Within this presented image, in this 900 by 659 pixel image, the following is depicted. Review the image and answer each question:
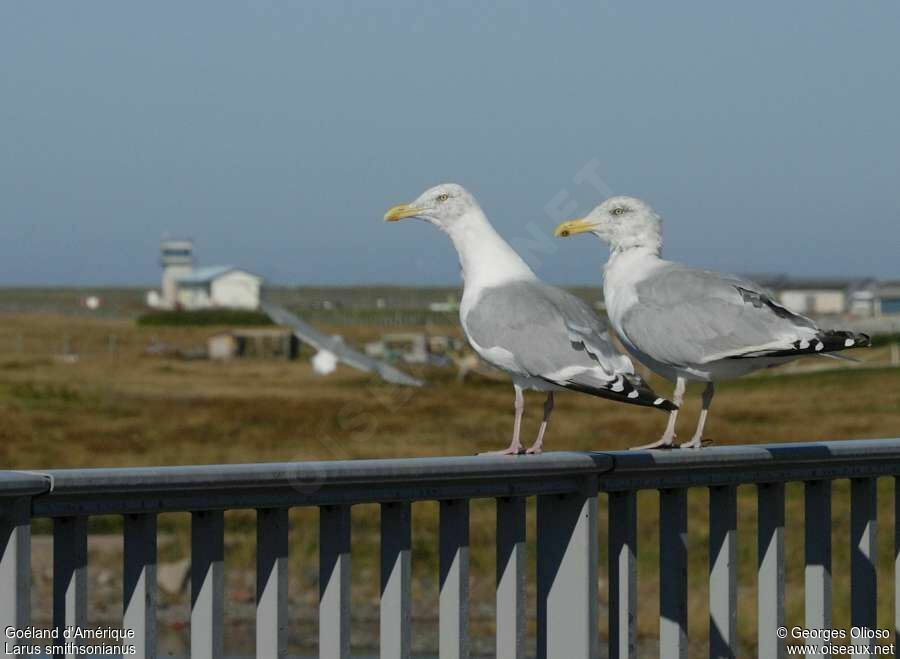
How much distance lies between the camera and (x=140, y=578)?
2.80 metres

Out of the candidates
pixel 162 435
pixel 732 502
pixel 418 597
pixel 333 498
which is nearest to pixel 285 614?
pixel 333 498

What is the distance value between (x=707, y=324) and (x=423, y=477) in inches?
60.0

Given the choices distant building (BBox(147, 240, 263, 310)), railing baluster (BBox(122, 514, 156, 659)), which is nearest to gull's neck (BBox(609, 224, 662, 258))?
railing baluster (BBox(122, 514, 156, 659))

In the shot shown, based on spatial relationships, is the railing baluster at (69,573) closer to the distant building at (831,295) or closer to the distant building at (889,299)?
the distant building at (831,295)

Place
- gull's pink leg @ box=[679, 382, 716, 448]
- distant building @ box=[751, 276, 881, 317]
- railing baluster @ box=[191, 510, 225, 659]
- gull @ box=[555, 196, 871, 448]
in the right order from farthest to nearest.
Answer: distant building @ box=[751, 276, 881, 317] → gull's pink leg @ box=[679, 382, 716, 448] → gull @ box=[555, 196, 871, 448] → railing baluster @ box=[191, 510, 225, 659]

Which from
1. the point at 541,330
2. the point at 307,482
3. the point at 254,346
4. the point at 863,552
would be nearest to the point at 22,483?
the point at 307,482

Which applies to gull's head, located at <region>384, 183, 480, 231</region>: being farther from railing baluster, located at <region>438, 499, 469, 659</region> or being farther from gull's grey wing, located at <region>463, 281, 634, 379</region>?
railing baluster, located at <region>438, 499, 469, 659</region>

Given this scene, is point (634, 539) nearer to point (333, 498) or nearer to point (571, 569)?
point (571, 569)

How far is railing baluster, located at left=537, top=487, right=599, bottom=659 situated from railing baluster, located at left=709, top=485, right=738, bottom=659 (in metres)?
0.45

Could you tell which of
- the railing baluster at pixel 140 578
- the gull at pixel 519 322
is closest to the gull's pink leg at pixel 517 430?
the gull at pixel 519 322

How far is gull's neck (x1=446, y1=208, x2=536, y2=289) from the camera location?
14.9 ft

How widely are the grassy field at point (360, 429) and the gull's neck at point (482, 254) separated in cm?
596

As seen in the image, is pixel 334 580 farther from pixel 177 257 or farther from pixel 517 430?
pixel 177 257

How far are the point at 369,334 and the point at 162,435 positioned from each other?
148 ft
